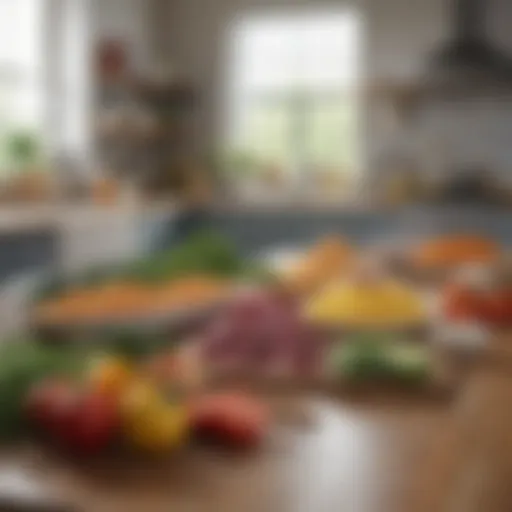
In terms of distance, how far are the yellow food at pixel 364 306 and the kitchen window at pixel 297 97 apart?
0.23 m

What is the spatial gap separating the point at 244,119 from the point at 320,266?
18 cm

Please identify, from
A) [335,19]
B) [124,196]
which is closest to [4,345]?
[124,196]

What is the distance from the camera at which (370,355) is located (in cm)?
39

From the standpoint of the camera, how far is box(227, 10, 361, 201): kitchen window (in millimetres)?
705

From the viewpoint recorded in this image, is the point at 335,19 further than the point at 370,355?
Yes

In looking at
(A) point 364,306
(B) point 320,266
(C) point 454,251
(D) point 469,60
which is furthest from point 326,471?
(D) point 469,60

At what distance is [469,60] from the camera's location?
2.45ft

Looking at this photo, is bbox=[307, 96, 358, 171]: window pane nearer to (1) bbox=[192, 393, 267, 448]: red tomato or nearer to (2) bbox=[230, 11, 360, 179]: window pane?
(2) bbox=[230, 11, 360, 179]: window pane

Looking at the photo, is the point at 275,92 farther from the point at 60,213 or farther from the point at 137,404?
the point at 137,404

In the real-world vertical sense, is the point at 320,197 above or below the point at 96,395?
above

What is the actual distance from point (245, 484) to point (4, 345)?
0.53ft

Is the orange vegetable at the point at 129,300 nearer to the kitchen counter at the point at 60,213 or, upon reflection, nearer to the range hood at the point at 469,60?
the kitchen counter at the point at 60,213

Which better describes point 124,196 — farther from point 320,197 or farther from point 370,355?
point 370,355

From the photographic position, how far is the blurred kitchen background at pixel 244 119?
26.8 inches
